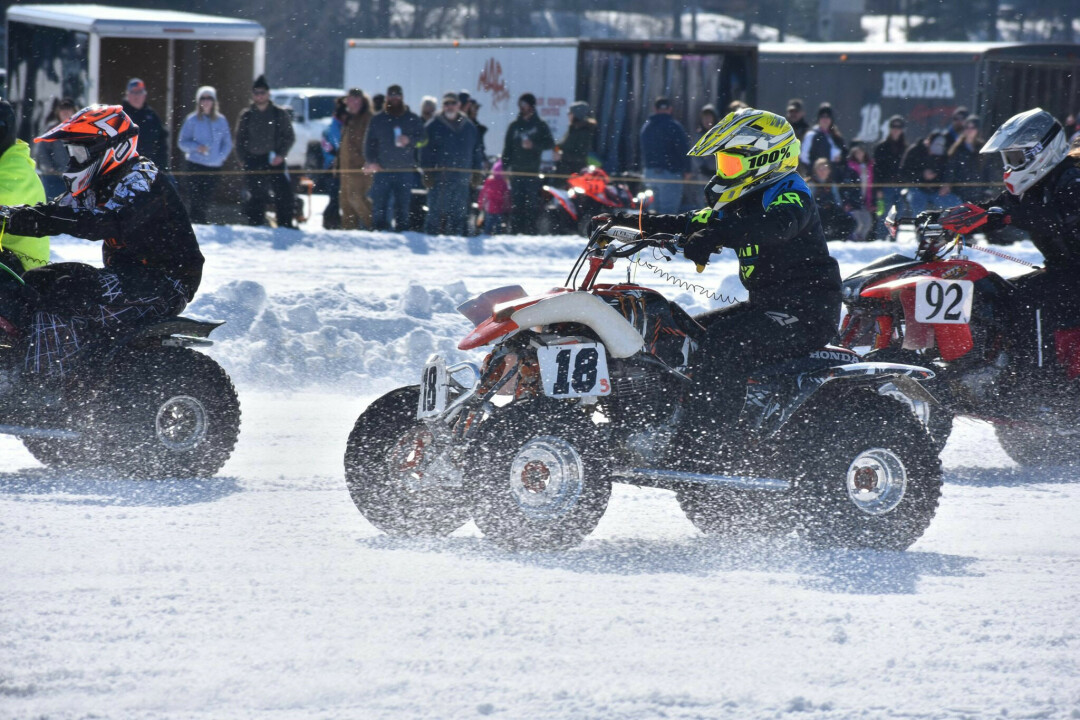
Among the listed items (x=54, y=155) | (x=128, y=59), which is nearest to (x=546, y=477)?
(x=54, y=155)

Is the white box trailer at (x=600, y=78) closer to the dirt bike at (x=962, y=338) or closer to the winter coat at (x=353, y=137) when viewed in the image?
the winter coat at (x=353, y=137)

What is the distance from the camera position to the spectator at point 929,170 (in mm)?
20094

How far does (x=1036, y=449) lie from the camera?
8234 millimetres

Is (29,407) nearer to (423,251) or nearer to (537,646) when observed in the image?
(537,646)

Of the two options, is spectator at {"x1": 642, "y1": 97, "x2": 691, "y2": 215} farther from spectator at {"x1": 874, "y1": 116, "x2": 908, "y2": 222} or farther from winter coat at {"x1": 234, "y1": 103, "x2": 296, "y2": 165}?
winter coat at {"x1": 234, "y1": 103, "x2": 296, "y2": 165}

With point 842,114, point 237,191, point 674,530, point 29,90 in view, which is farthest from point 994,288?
point 842,114

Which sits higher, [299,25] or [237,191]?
[299,25]

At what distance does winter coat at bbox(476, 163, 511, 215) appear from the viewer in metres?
19.5

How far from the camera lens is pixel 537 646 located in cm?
438

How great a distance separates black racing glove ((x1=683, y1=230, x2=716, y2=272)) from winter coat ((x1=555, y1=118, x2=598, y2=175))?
44.6 ft

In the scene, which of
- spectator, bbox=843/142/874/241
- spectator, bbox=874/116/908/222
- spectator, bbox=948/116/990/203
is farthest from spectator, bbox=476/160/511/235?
spectator, bbox=948/116/990/203

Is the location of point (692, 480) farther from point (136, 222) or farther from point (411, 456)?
point (136, 222)

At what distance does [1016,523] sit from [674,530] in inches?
61.1

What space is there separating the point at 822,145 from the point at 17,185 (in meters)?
13.7
